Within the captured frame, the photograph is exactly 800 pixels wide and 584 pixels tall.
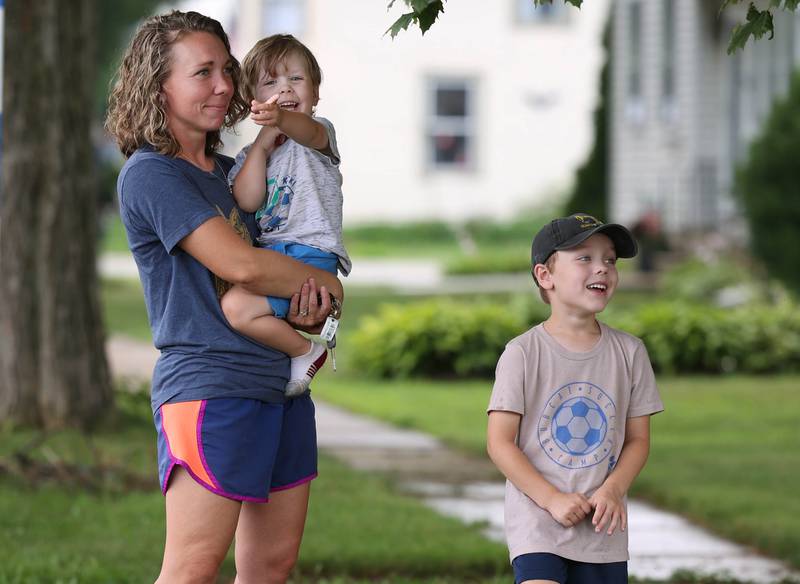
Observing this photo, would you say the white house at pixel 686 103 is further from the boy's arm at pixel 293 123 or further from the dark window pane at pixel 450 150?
the boy's arm at pixel 293 123

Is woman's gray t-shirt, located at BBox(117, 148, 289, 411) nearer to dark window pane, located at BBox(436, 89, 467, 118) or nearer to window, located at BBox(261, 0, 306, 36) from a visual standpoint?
window, located at BBox(261, 0, 306, 36)

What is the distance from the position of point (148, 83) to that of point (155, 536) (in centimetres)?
346

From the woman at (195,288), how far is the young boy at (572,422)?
0.53 metres

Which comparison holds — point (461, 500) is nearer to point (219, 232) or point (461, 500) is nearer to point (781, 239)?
point (219, 232)

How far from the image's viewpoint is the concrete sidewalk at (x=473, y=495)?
6.42 metres

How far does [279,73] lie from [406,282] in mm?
20429

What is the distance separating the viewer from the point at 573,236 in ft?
11.8

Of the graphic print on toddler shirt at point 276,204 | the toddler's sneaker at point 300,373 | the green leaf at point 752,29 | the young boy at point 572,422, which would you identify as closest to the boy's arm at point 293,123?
the graphic print on toddler shirt at point 276,204

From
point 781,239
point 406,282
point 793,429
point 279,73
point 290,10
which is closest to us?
point 279,73

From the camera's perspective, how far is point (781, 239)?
49.6 ft

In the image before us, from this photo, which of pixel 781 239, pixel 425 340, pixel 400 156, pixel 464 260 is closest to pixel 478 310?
pixel 425 340

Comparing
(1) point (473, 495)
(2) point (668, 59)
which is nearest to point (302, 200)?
(1) point (473, 495)

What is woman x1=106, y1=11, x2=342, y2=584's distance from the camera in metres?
3.41

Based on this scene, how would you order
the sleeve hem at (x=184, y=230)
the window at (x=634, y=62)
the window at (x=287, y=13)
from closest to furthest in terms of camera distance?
the sleeve hem at (x=184, y=230) < the window at (x=634, y=62) < the window at (x=287, y=13)
